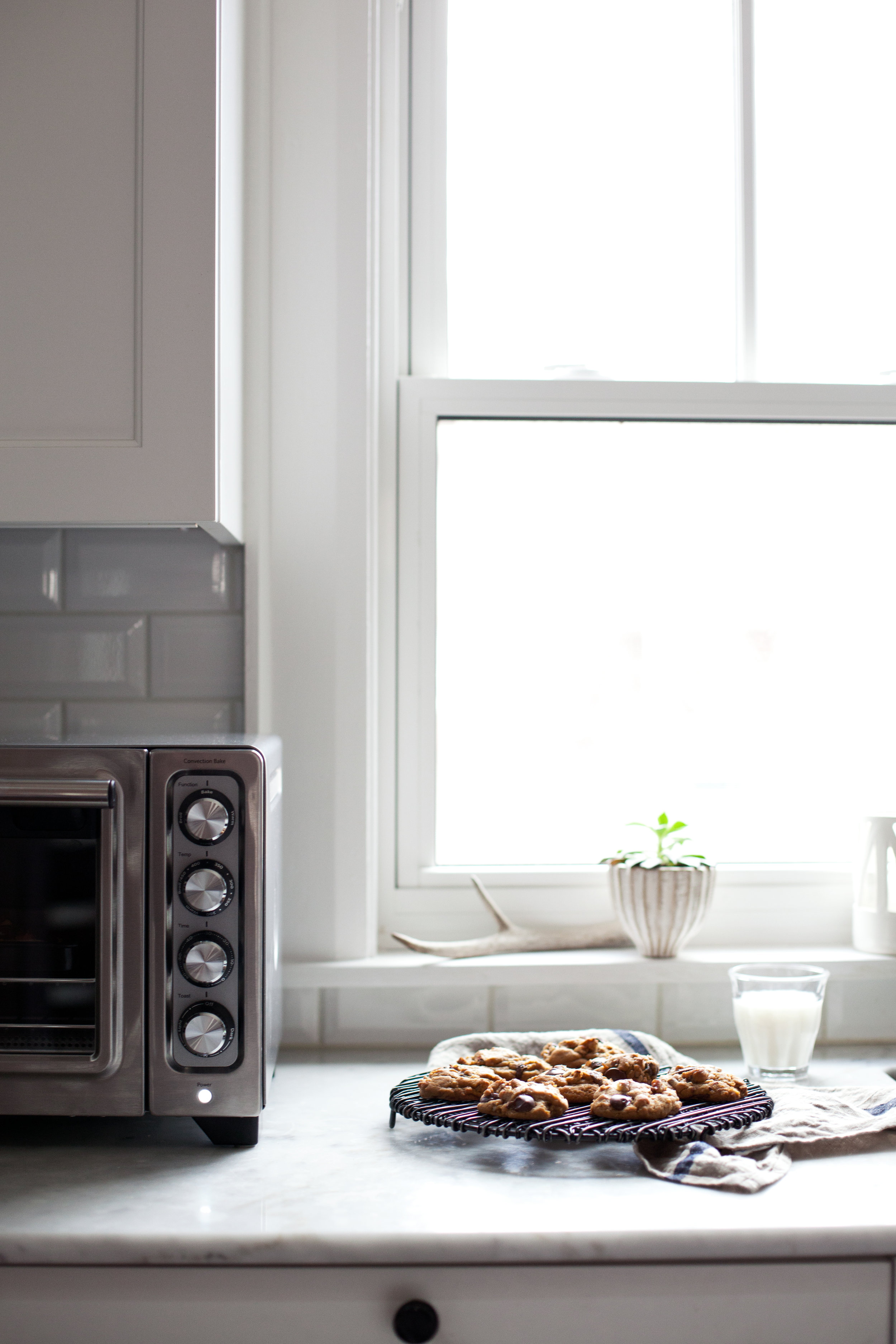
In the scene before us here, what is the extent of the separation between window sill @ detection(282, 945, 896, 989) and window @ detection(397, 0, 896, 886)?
0.16 metres

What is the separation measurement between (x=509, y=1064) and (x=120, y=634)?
2.33ft

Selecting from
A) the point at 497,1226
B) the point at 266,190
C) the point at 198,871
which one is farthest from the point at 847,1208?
the point at 266,190

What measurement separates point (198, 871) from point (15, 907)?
0.59 feet

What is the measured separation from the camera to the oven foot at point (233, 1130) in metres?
0.98

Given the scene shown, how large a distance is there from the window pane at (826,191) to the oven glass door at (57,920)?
111 cm

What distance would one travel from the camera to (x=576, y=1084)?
3.26 ft

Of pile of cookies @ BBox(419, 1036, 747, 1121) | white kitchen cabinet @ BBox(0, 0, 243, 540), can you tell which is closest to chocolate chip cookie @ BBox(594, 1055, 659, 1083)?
pile of cookies @ BBox(419, 1036, 747, 1121)

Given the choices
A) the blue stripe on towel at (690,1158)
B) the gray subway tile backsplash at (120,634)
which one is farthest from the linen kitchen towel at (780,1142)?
the gray subway tile backsplash at (120,634)

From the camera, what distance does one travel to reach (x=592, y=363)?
1.47 meters

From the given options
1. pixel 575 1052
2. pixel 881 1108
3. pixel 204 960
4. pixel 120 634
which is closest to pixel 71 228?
pixel 120 634

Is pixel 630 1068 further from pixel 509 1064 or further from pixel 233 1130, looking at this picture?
pixel 233 1130

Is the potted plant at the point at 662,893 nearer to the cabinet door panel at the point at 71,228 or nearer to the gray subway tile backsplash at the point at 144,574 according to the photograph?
the gray subway tile backsplash at the point at 144,574

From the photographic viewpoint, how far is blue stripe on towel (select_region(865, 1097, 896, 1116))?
1.04m

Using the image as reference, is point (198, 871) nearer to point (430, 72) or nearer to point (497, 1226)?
point (497, 1226)
